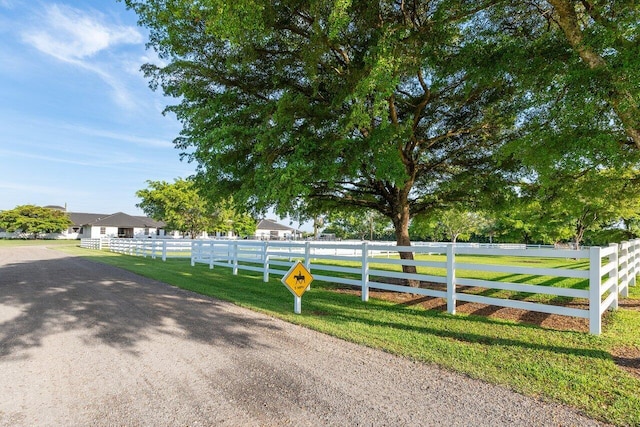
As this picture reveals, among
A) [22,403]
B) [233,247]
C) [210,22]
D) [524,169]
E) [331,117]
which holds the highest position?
[210,22]

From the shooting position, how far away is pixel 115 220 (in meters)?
64.4

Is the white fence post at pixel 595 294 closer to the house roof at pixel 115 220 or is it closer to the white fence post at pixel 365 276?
the white fence post at pixel 365 276

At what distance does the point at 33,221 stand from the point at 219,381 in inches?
2958

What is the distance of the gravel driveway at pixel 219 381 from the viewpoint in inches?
124

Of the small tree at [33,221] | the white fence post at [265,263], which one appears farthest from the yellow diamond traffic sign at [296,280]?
the small tree at [33,221]

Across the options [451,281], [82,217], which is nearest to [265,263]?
[451,281]

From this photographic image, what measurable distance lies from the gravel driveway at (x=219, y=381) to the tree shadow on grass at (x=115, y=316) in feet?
0.15

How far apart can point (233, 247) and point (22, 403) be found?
35.5 feet

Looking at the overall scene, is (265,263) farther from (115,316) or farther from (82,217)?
(82,217)

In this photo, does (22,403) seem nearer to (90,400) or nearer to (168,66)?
(90,400)

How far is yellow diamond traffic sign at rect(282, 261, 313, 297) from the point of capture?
7.02 metres

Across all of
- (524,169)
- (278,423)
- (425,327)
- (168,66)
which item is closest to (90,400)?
(278,423)

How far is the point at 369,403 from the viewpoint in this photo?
3398 millimetres

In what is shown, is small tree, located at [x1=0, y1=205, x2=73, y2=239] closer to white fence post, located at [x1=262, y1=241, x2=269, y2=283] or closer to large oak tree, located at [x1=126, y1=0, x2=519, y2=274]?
white fence post, located at [x1=262, y1=241, x2=269, y2=283]
